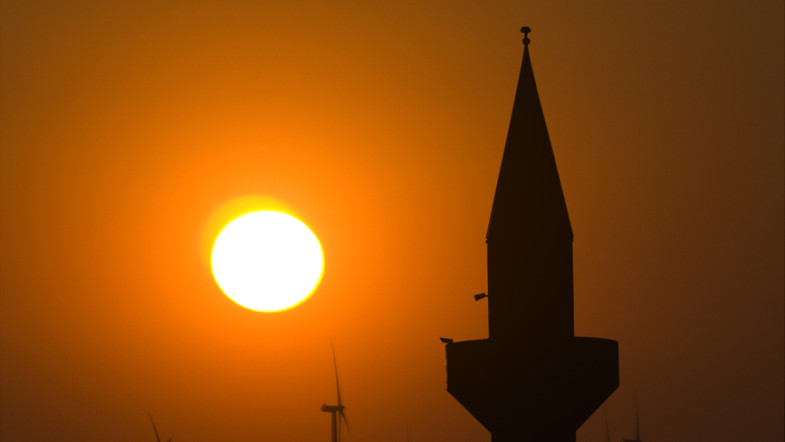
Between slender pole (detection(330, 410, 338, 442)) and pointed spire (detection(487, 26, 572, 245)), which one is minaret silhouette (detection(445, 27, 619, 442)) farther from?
slender pole (detection(330, 410, 338, 442))

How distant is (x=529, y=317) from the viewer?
69.3 ft

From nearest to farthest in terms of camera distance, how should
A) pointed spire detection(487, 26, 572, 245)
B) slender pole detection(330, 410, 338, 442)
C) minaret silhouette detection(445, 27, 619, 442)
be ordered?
1. minaret silhouette detection(445, 27, 619, 442)
2. pointed spire detection(487, 26, 572, 245)
3. slender pole detection(330, 410, 338, 442)

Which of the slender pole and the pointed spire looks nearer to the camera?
the pointed spire

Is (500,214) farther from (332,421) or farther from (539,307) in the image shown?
(332,421)

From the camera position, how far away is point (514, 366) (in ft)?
70.1

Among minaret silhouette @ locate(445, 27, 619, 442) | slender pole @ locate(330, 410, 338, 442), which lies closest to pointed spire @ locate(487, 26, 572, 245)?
minaret silhouette @ locate(445, 27, 619, 442)

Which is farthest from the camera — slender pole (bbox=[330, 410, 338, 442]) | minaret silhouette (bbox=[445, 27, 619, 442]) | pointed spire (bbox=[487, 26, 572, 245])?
slender pole (bbox=[330, 410, 338, 442])

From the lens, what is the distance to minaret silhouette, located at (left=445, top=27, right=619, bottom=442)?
834 inches

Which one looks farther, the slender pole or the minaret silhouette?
the slender pole

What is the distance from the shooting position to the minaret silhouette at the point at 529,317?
21.2 m

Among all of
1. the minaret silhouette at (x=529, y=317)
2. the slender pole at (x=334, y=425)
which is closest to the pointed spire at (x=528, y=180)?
the minaret silhouette at (x=529, y=317)

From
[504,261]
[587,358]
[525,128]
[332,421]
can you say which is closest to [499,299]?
[504,261]

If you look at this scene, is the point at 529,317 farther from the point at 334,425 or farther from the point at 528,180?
the point at 334,425

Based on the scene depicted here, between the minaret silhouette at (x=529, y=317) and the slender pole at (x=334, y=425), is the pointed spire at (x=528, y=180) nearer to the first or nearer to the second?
the minaret silhouette at (x=529, y=317)
